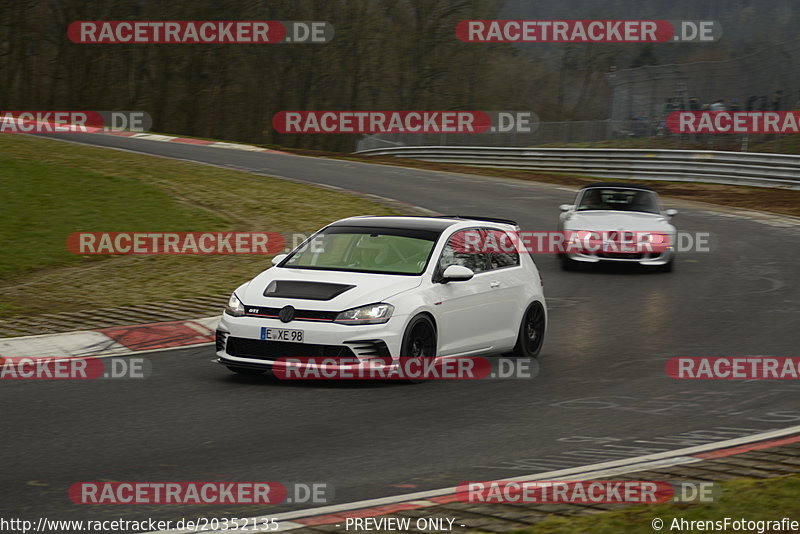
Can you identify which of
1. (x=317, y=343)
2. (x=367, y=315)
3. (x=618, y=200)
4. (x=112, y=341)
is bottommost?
(x=112, y=341)

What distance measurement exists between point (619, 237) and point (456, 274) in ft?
28.7

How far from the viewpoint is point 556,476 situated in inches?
271

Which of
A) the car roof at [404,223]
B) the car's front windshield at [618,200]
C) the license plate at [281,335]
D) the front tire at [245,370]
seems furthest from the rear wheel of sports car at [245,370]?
the car's front windshield at [618,200]

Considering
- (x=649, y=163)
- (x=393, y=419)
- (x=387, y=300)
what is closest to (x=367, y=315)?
(x=387, y=300)

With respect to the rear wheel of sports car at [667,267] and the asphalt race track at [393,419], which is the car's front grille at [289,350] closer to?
the asphalt race track at [393,419]

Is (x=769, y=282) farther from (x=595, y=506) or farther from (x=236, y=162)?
(x=236, y=162)

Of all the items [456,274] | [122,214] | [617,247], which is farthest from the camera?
[122,214]

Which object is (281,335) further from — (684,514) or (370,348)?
(684,514)

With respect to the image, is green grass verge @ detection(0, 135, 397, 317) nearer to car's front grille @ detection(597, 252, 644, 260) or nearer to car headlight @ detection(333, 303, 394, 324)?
car headlight @ detection(333, 303, 394, 324)

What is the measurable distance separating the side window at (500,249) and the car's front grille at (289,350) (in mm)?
2475

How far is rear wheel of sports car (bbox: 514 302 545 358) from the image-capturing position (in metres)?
11.5

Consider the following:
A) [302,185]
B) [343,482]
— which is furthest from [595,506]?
[302,185]

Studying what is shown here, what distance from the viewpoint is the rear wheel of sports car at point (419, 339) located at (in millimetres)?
9758

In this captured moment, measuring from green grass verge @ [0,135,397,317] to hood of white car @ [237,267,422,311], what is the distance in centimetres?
436
